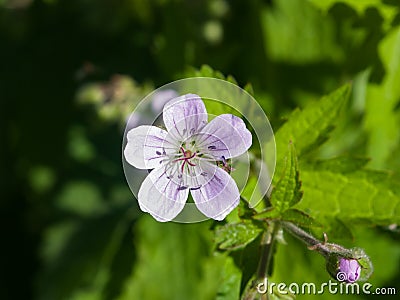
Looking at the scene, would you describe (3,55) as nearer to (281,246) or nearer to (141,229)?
(141,229)

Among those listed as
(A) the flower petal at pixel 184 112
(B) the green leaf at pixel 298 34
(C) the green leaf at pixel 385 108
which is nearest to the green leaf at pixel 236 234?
(A) the flower petal at pixel 184 112

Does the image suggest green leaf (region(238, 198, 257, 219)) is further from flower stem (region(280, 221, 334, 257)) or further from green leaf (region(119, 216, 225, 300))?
green leaf (region(119, 216, 225, 300))

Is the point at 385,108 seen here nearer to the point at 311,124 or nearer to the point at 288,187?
the point at 311,124

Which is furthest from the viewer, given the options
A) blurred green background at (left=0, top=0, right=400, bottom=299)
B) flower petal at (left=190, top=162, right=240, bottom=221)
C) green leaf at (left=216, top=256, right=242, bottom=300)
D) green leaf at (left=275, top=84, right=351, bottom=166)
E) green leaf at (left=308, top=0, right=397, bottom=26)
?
blurred green background at (left=0, top=0, right=400, bottom=299)

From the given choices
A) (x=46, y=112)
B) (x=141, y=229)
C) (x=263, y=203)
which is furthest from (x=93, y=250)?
(x=263, y=203)

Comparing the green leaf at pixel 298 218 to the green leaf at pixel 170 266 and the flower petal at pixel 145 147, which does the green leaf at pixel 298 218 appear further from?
the green leaf at pixel 170 266

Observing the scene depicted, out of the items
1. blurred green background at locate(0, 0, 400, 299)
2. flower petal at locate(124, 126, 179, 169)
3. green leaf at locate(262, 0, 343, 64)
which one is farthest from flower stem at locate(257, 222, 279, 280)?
green leaf at locate(262, 0, 343, 64)
